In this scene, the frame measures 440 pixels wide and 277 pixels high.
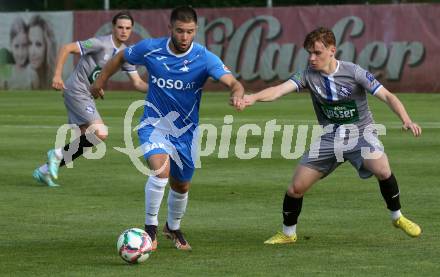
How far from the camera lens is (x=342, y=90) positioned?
36.0ft

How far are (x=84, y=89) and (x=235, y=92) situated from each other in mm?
6860

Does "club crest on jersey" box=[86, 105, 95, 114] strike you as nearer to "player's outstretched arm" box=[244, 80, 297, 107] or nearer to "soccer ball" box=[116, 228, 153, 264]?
"player's outstretched arm" box=[244, 80, 297, 107]

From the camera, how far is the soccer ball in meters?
9.62

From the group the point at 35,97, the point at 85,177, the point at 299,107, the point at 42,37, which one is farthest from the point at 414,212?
the point at 42,37

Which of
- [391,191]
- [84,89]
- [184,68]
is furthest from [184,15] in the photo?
[84,89]

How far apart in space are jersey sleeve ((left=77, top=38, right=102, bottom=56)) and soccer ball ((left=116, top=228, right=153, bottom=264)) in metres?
6.94

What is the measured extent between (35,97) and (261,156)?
21248mm

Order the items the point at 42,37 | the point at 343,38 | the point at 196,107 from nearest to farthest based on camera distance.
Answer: the point at 196,107
the point at 343,38
the point at 42,37

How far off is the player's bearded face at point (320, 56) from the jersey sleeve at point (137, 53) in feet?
4.80

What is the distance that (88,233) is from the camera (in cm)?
1143

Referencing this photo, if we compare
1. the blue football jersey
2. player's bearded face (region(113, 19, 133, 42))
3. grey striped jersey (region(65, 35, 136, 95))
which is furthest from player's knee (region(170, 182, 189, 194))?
grey striped jersey (region(65, 35, 136, 95))

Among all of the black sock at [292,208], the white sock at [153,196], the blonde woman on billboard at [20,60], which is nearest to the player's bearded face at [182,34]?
the white sock at [153,196]

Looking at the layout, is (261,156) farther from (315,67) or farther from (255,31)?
(255,31)

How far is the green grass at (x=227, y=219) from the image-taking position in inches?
376
